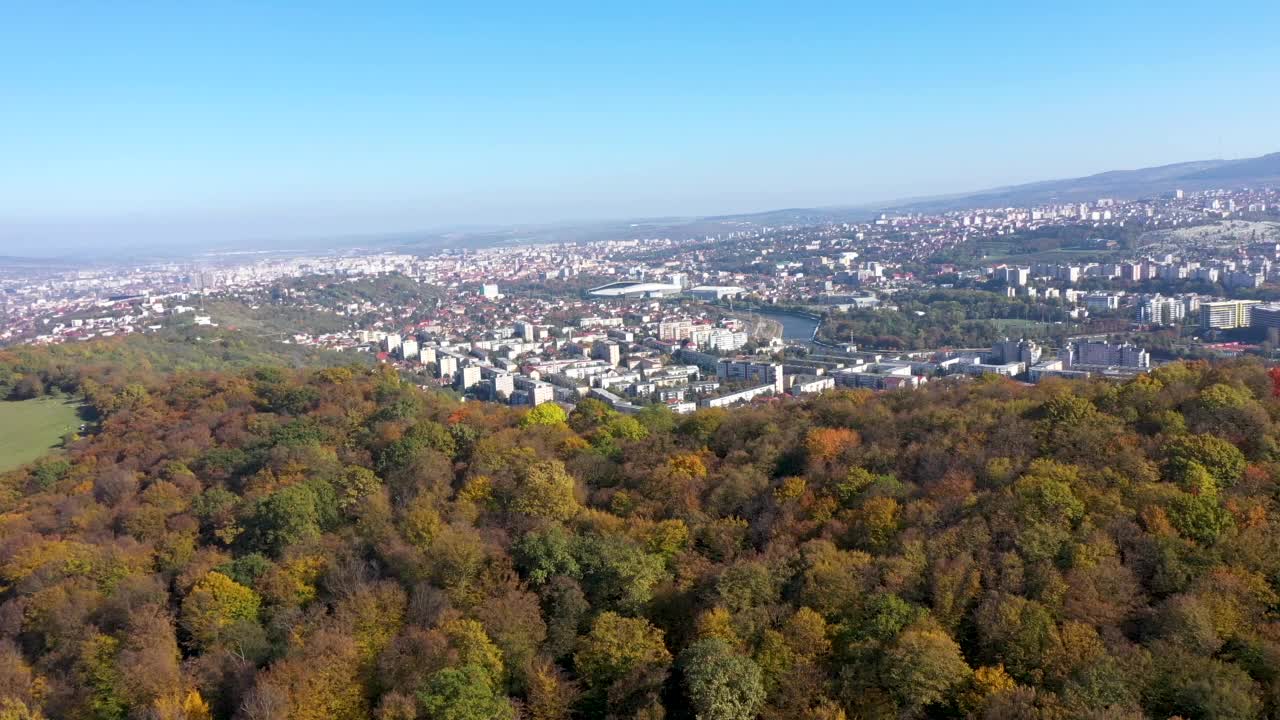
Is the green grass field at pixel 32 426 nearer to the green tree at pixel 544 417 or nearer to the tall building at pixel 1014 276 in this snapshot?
the green tree at pixel 544 417

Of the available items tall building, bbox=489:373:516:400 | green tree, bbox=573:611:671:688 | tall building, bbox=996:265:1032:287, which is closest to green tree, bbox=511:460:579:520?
green tree, bbox=573:611:671:688

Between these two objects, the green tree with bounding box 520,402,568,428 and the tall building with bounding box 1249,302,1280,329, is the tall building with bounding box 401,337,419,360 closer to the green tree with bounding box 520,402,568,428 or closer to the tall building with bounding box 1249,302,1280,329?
the green tree with bounding box 520,402,568,428

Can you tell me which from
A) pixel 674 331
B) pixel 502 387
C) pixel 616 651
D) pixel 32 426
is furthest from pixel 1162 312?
pixel 32 426

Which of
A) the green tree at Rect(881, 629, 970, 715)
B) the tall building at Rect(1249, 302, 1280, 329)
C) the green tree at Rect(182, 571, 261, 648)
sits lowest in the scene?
the tall building at Rect(1249, 302, 1280, 329)

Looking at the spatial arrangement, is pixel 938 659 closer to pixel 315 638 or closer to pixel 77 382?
pixel 315 638

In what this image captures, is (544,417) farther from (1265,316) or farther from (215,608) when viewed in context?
(1265,316)

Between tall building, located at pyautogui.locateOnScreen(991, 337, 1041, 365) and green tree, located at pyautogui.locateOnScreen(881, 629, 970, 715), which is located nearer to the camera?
green tree, located at pyautogui.locateOnScreen(881, 629, 970, 715)

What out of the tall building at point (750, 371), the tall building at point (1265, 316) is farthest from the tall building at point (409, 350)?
the tall building at point (1265, 316)

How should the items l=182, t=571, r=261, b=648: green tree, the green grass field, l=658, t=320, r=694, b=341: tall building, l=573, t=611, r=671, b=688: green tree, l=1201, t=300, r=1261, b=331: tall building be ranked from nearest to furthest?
l=573, t=611, r=671, b=688: green tree
l=182, t=571, r=261, b=648: green tree
the green grass field
l=1201, t=300, r=1261, b=331: tall building
l=658, t=320, r=694, b=341: tall building
